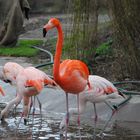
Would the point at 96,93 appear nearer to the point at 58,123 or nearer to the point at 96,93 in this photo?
the point at 96,93

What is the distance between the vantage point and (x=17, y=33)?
53.6 feet

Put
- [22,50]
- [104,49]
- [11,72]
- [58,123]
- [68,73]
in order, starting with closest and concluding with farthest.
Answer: [68,73] < [58,123] < [11,72] < [104,49] < [22,50]

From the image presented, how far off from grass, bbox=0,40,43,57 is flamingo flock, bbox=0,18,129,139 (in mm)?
5709

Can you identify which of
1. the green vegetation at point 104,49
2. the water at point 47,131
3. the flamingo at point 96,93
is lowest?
the water at point 47,131

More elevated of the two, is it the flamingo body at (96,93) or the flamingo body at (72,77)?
the flamingo body at (72,77)

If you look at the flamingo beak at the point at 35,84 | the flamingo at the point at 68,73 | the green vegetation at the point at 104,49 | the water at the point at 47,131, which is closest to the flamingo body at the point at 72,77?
the flamingo at the point at 68,73

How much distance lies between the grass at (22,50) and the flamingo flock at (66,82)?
5709 mm

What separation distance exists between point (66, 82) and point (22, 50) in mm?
7973

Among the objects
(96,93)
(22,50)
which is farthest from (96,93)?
(22,50)

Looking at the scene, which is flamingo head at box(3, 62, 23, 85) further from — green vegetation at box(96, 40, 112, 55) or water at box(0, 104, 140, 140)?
green vegetation at box(96, 40, 112, 55)

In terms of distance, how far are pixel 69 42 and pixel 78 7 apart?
779 mm

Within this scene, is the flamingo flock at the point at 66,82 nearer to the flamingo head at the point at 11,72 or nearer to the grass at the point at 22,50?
the flamingo head at the point at 11,72

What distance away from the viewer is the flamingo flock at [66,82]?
736 cm

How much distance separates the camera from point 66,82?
7371mm
